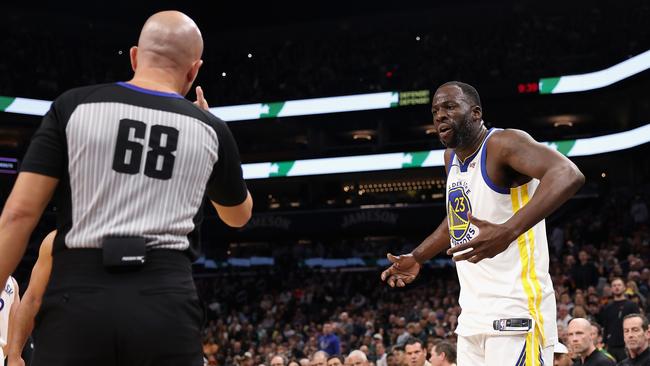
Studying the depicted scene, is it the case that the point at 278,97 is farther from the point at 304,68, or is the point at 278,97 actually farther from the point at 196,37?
the point at 196,37

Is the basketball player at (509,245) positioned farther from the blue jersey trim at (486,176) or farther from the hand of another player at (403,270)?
the hand of another player at (403,270)

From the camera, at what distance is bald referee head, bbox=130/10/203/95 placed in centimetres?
270

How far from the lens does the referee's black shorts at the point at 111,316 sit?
7.88 feet

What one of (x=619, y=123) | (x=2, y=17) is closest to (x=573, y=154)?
(x=619, y=123)

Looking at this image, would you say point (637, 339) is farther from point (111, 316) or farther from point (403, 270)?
point (111, 316)

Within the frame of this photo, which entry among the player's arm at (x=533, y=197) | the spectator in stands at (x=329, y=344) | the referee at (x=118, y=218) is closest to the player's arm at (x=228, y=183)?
the referee at (x=118, y=218)

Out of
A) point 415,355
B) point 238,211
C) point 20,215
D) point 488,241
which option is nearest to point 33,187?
point 20,215

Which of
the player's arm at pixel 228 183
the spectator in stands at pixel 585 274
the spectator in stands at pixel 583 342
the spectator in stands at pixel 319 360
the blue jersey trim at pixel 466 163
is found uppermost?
the spectator in stands at pixel 585 274

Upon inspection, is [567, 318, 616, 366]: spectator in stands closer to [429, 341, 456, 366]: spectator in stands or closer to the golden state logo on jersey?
[429, 341, 456, 366]: spectator in stands

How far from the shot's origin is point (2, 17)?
34438mm

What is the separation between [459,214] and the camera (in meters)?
4.60

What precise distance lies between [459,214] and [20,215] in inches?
108

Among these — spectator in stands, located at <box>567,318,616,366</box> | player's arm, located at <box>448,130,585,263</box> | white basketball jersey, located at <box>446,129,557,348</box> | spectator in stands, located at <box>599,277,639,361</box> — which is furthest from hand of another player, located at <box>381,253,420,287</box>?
spectator in stands, located at <box>599,277,639,361</box>

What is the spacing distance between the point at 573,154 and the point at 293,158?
10039mm
